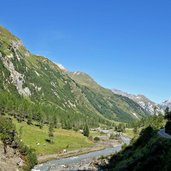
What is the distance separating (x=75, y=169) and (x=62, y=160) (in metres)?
38.7

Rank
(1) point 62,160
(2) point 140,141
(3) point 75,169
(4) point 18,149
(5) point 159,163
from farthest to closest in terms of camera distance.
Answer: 1. (1) point 62,160
2. (4) point 18,149
3. (3) point 75,169
4. (2) point 140,141
5. (5) point 159,163

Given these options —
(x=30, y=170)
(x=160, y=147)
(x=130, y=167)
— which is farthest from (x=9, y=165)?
(x=160, y=147)

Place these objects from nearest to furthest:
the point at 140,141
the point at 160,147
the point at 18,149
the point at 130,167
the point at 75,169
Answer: the point at 160,147, the point at 130,167, the point at 140,141, the point at 75,169, the point at 18,149

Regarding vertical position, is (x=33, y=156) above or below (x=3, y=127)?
below

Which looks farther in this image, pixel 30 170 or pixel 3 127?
pixel 3 127

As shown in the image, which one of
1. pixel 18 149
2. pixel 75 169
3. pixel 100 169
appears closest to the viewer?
pixel 100 169

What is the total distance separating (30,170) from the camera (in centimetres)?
14262

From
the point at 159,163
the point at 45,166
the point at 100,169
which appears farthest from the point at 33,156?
the point at 159,163

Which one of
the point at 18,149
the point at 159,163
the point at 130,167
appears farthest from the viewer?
the point at 18,149

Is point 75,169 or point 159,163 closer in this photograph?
point 159,163

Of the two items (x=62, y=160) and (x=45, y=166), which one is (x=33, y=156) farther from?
(x=62, y=160)

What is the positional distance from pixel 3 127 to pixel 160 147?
91429 mm

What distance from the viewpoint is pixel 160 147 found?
79438 millimetres

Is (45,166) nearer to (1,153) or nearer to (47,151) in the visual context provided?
(1,153)
